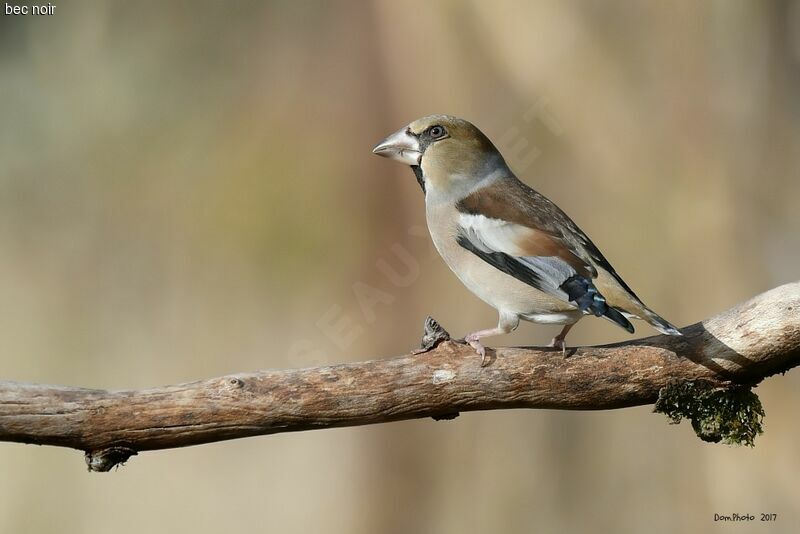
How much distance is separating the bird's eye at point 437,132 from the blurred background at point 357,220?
105 inches

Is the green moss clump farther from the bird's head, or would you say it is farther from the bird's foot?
the bird's head

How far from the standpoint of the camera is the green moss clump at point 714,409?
315 centimetres

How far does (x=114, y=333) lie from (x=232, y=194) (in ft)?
4.78

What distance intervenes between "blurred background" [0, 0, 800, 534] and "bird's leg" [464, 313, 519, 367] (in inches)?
109

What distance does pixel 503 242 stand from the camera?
323 centimetres

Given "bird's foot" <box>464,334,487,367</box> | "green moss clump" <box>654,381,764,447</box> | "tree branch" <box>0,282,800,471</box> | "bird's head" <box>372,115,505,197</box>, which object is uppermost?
"bird's head" <box>372,115,505,197</box>

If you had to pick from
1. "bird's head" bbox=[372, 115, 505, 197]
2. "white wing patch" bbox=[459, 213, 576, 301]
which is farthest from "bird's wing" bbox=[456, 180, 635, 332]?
"bird's head" bbox=[372, 115, 505, 197]

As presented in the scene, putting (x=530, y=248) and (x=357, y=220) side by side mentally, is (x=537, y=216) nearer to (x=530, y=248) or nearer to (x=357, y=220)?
(x=530, y=248)

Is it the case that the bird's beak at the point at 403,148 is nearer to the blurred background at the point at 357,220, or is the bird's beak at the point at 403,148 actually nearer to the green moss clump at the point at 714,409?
the green moss clump at the point at 714,409

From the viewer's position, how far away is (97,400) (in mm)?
2680

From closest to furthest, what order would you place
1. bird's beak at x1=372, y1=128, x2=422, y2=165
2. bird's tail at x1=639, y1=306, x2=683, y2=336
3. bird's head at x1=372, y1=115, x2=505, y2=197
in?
bird's tail at x1=639, y1=306, x2=683, y2=336 < bird's head at x1=372, y1=115, x2=505, y2=197 < bird's beak at x1=372, y1=128, x2=422, y2=165

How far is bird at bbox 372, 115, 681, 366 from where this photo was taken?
307 cm

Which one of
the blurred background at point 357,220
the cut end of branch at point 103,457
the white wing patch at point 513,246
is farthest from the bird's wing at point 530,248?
the blurred background at point 357,220

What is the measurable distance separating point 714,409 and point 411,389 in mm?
1178
